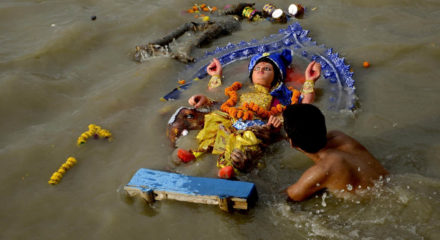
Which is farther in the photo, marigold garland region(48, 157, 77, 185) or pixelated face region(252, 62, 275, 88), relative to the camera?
pixelated face region(252, 62, 275, 88)

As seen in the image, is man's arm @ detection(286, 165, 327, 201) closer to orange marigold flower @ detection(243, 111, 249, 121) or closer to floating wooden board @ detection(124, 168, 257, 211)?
floating wooden board @ detection(124, 168, 257, 211)

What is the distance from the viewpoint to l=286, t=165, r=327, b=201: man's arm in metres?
A: 2.88

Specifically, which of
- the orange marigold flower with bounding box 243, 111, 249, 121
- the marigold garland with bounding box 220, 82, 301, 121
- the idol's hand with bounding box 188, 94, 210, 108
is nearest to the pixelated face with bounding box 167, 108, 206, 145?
the idol's hand with bounding box 188, 94, 210, 108

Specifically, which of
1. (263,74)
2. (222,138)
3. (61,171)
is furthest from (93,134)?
(263,74)

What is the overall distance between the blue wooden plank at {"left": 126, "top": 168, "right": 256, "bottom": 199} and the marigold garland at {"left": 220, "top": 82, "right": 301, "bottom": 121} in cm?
102

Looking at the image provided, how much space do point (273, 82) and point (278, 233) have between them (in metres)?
2.21

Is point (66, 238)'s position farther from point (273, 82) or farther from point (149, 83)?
point (273, 82)

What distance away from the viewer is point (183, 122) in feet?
13.4

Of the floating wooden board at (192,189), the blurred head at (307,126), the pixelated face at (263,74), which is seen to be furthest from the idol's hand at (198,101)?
the blurred head at (307,126)

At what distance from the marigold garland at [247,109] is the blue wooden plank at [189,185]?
102cm

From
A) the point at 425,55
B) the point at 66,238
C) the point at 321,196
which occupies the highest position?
the point at 425,55

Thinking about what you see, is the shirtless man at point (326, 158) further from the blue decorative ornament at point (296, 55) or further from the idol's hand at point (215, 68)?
the idol's hand at point (215, 68)

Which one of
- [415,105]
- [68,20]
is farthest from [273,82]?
[68,20]

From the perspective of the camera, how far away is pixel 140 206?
3.34 metres
